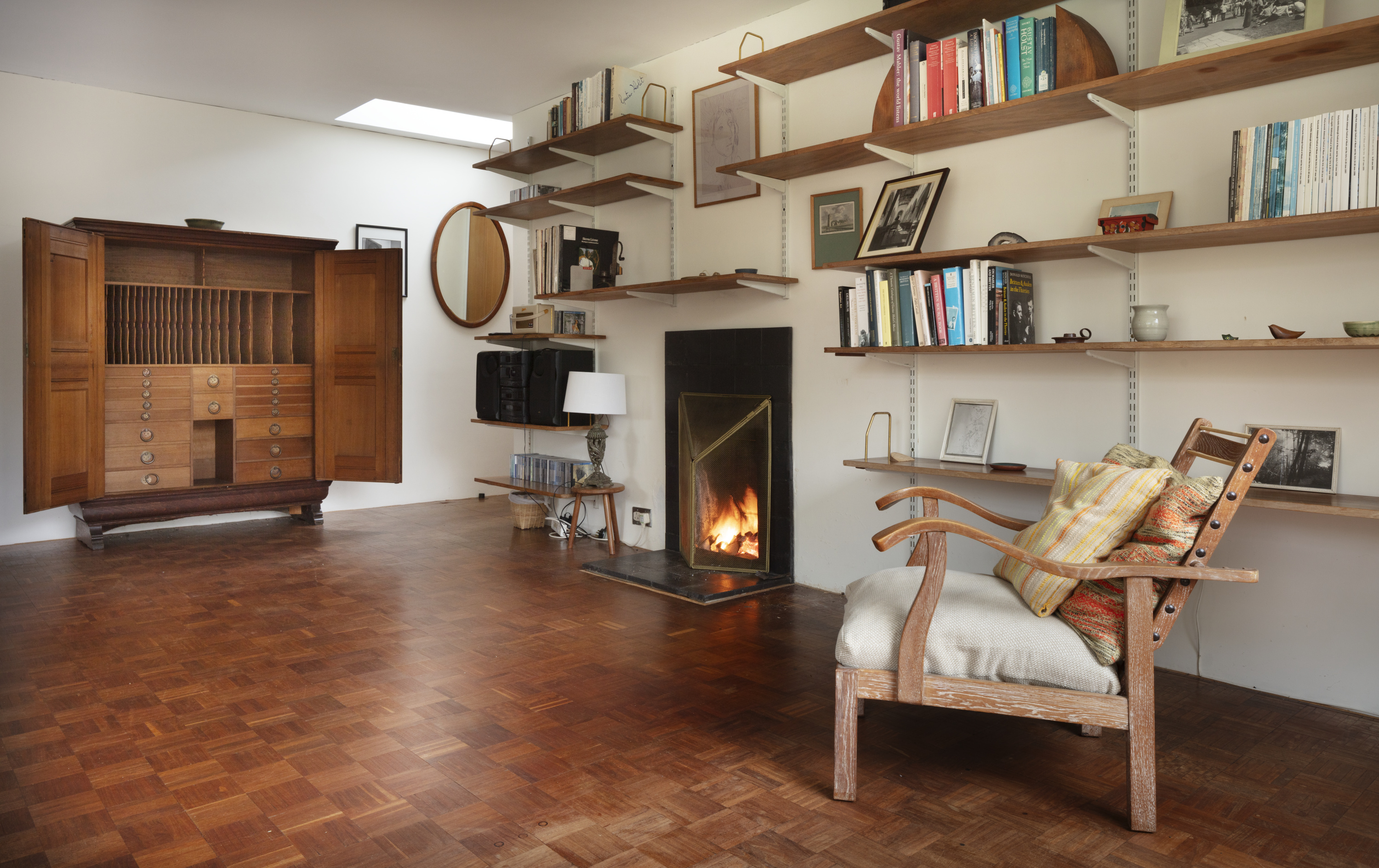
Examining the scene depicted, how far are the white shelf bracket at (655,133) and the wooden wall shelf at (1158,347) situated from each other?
206 centimetres

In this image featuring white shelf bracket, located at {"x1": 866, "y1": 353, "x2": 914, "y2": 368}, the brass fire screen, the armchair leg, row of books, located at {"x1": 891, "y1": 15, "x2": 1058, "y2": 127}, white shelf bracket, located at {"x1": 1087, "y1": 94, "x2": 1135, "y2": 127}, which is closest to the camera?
the armchair leg

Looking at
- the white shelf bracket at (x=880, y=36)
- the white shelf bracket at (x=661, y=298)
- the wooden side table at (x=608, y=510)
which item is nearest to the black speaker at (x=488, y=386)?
the wooden side table at (x=608, y=510)

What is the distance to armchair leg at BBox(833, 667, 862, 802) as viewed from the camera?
2344 mm

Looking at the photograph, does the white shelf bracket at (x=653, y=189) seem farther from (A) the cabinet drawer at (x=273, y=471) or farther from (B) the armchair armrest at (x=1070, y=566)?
(B) the armchair armrest at (x=1070, y=566)

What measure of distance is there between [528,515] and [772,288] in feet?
8.50

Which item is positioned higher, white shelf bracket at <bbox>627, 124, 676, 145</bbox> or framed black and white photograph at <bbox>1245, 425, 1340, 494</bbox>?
white shelf bracket at <bbox>627, 124, 676, 145</bbox>

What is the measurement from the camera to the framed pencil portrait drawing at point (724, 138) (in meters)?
4.79

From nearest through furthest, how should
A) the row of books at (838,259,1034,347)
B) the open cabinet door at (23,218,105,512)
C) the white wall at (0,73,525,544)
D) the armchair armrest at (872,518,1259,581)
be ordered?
the armchair armrest at (872,518,1259,581) < the row of books at (838,259,1034,347) < the open cabinet door at (23,218,105,512) < the white wall at (0,73,525,544)

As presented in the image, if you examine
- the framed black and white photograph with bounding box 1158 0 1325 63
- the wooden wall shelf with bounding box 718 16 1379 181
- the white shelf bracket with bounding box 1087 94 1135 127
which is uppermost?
the framed black and white photograph with bounding box 1158 0 1325 63

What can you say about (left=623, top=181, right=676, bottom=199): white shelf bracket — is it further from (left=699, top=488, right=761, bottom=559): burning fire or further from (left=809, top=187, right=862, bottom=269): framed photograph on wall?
(left=699, top=488, right=761, bottom=559): burning fire

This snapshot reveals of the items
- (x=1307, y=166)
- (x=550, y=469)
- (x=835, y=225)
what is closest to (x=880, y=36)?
(x=835, y=225)

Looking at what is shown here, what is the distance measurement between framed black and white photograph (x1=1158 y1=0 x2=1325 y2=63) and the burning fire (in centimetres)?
Result: 272

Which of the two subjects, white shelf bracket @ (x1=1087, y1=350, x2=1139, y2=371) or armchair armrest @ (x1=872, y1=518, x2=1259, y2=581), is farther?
white shelf bracket @ (x1=1087, y1=350, x2=1139, y2=371)

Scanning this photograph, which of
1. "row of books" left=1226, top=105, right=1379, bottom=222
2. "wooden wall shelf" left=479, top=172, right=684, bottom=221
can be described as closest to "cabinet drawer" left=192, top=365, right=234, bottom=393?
"wooden wall shelf" left=479, top=172, right=684, bottom=221
